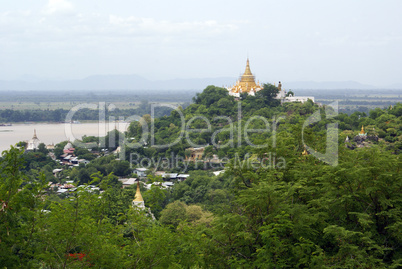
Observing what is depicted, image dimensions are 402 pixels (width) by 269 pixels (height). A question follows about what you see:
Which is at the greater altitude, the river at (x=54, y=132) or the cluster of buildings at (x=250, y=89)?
the cluster of buildings at (x=250, y=89)

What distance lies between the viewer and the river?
2184 inches

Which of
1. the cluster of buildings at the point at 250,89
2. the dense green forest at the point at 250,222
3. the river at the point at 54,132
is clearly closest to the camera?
the dense green forest at the point at 250,222

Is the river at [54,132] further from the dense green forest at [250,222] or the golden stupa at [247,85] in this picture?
the dense green forest at [250,222]

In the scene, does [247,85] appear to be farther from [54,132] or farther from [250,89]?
[54,132]

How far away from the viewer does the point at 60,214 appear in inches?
266

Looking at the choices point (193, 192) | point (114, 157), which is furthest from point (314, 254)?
point (114, 157)

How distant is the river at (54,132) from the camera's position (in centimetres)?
5547

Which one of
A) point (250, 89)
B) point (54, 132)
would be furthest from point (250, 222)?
point (54, 132)

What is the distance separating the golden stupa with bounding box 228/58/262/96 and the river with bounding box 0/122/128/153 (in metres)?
16.3

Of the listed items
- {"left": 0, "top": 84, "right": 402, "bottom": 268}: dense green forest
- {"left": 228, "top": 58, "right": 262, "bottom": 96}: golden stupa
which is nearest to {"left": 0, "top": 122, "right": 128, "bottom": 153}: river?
{"left": 228, "top": 58, "right": 262, "bottom": 96}: golden stupa

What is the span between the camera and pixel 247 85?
41.8 m

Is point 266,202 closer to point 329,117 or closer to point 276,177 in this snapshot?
point 276,177

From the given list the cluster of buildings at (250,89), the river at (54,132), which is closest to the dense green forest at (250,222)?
the cluster of buildings at (250,89)

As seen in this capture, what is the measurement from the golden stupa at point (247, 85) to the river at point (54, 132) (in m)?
16.3
